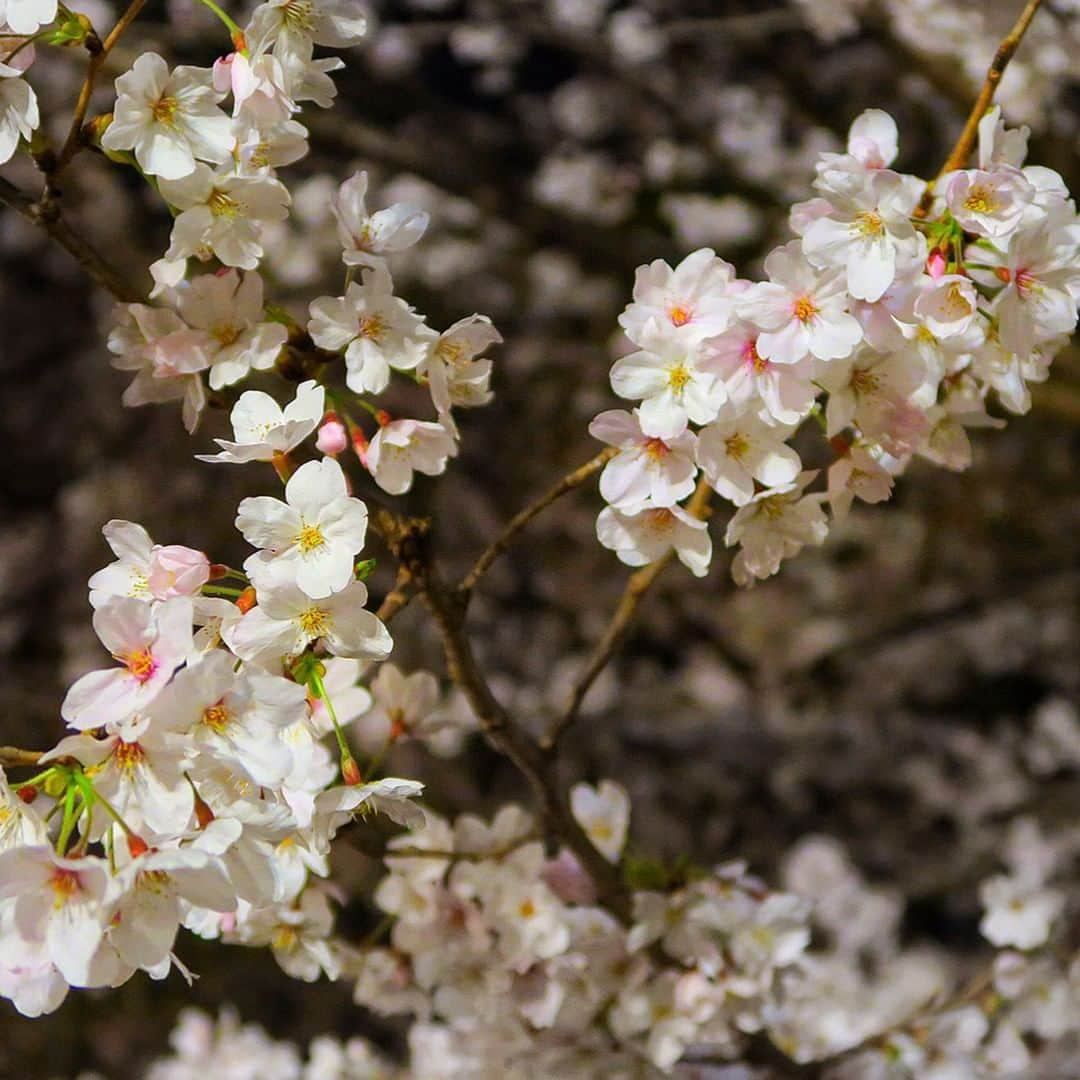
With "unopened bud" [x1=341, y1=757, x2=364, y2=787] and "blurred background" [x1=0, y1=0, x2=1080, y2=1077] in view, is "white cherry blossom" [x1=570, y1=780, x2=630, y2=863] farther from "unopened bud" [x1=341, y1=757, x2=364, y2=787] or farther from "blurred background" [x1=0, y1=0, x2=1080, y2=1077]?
"blurred background" [x1=0, y1=0, x2=1080, y2=1077]

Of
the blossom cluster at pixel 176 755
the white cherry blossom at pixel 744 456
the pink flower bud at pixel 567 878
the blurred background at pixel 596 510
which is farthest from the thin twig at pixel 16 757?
the blurred background at pixel 596 510

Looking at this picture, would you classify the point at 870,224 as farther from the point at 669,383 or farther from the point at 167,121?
the point at 167,121

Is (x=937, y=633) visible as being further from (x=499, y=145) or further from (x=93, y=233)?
(x=93, y=233)

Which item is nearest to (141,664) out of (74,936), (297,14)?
(74,936)

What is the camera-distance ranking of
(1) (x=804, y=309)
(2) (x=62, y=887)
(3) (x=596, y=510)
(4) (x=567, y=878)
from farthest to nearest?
(3) (x=596, y=510), (4) (x=567, y=878), (1) (x=804, y=309), (2) (x=62, y=887)

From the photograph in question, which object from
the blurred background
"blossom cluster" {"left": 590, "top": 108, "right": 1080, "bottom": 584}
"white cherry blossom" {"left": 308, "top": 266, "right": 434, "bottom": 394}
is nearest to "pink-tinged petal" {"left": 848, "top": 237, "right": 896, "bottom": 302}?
"blossom cluster" {"left": 590, "top": 108, "right": 1080, "bottom": 584}

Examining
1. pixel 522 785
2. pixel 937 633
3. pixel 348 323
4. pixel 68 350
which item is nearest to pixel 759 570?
pixel 348 323
